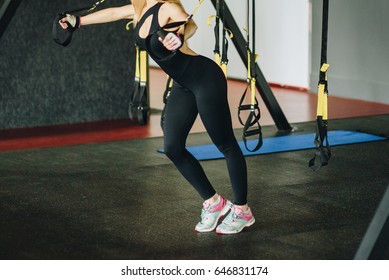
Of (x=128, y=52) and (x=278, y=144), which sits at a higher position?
(x=128, y=52)

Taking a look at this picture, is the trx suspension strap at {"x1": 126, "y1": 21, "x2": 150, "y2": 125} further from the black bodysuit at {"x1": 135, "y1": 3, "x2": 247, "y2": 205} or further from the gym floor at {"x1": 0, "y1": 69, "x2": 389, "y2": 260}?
the gym floor at {"x1": 0, "y1": 69, "x2": 389, "y2": 260}

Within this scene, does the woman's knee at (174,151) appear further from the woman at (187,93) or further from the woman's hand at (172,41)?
the woman's hand at (172,41)

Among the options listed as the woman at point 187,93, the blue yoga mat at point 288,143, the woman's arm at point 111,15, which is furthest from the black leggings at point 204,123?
the blue yoga mat at point 288,143

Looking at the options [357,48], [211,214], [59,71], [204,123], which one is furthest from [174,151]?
[357,48]

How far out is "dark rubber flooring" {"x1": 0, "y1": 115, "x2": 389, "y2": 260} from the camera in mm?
3924

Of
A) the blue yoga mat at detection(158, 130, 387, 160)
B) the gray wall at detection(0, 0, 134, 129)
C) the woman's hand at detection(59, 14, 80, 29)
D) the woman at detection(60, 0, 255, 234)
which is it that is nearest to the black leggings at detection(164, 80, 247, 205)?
the woman at detection(60, 0, 255, 234)

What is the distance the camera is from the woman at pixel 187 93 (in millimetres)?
3852

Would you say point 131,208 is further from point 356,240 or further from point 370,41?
point 370,41

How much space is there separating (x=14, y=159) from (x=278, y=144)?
6.39 feet

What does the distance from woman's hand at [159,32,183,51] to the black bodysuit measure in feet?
0.28

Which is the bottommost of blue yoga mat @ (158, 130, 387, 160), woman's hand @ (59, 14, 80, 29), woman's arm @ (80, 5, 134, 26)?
blue yoga mat @ (158, 130, 387, 160)

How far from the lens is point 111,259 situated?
12.4ft

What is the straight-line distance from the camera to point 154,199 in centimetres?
488

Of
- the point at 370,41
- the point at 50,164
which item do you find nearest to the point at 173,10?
the point at 50,164
